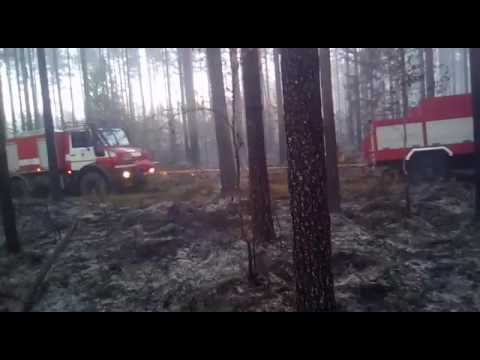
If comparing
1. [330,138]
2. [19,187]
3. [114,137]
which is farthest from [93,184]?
[330,138]

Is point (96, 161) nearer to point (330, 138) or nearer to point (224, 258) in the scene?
point (224, 258)

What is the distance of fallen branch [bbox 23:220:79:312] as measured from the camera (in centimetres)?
566

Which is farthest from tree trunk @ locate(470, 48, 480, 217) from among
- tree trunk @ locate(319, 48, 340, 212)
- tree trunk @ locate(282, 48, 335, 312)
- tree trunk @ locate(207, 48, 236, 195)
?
tree trunk @ locate(207, 48, 236, 195)

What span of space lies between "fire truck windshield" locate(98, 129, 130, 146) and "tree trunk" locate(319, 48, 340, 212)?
7.24 meters

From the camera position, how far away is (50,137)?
11.7m

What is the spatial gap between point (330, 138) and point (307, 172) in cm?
540

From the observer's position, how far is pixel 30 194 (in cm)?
1312

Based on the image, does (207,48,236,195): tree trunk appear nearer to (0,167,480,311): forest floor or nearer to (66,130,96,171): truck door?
(0,167,480,311): forest floor

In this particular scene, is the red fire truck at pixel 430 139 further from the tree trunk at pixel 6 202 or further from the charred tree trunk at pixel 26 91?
the charred tree trunk at pixel 26 91

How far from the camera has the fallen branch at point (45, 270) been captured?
5658mm

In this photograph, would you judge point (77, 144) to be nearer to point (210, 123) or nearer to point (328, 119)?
point (328, 119)
